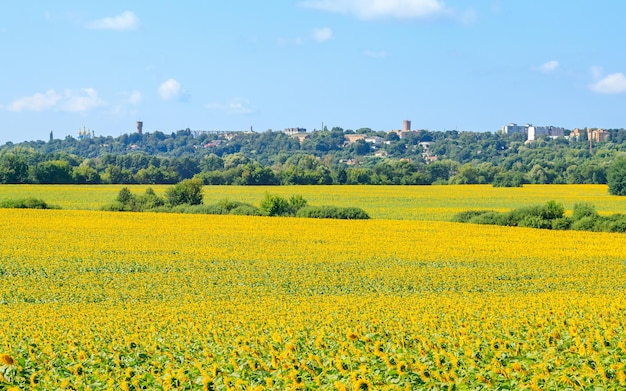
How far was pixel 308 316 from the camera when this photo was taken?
680 inches

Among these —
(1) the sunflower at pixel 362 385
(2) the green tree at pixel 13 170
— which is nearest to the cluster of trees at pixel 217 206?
(2) the green tree at pixel 13 170

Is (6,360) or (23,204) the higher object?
(6,360)

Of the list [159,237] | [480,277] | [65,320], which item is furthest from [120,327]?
[159,237]

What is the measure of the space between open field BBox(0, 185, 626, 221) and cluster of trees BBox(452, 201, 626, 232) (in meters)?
9.82

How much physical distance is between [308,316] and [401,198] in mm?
90512

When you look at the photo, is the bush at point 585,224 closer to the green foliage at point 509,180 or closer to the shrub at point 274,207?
the shrub at point 274,207

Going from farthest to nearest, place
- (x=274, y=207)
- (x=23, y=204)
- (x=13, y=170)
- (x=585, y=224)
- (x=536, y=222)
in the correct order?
(x=13, y=170)
(x=23, y=204)
(x=274, y=207)
(x=536, y=222)
(x=585, y=224)

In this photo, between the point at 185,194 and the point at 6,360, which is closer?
the point at 6,360

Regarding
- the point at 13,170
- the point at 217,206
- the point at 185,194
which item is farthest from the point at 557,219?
the point at 13,170

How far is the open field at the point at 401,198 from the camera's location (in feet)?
282

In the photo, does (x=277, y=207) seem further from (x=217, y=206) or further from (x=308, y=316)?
(x=308, y=316)

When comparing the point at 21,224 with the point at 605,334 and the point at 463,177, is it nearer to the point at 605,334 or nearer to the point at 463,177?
the point at 605,334

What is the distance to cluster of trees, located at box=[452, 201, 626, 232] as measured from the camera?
2297 inches

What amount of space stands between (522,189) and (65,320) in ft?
399
